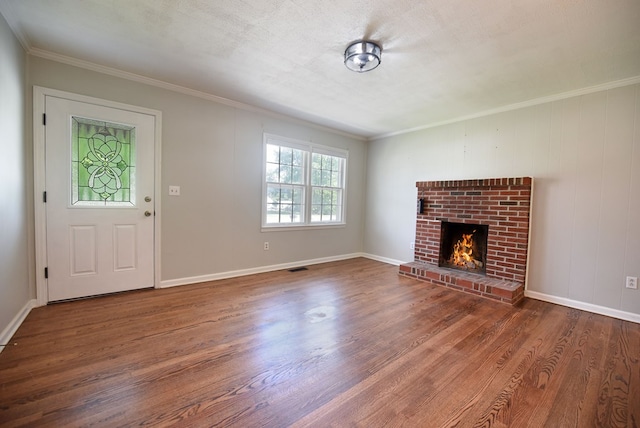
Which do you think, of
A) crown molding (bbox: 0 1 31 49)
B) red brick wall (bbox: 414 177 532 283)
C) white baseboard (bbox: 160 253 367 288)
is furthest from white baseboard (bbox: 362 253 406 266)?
crown molding (bbox: 0 1 31 49)

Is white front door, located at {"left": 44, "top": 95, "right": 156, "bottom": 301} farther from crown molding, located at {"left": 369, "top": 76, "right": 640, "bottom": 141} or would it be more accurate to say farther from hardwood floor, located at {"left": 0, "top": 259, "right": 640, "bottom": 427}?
crown molding, located at {"left": 369, "top": 76, "right": 640, "bottom": 141}

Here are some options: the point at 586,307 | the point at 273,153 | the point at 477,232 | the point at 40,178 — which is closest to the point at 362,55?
the point at 273,153

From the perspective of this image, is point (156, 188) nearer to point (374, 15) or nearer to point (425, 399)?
point (374, 15)

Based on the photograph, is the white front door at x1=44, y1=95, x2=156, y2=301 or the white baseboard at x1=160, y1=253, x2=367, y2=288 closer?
the white front door at x1=44, y1=95, x2=156, y2=301

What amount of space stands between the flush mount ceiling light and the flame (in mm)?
2862

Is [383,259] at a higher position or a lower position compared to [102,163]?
lower

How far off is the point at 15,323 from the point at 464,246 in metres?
4.98

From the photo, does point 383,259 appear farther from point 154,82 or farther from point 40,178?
point 40,178

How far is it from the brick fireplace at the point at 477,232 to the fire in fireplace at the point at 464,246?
0.01 meters

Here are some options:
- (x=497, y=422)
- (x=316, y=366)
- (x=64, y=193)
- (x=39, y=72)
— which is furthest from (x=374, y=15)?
(x=64, y=193)

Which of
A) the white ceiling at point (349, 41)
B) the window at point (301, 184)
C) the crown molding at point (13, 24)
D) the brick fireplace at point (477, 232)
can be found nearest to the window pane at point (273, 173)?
the window at point (301, 184)

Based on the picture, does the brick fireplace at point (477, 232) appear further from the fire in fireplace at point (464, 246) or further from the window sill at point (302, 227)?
the window sill at point (302, 227)

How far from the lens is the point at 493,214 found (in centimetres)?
350

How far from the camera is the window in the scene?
4156 mm
